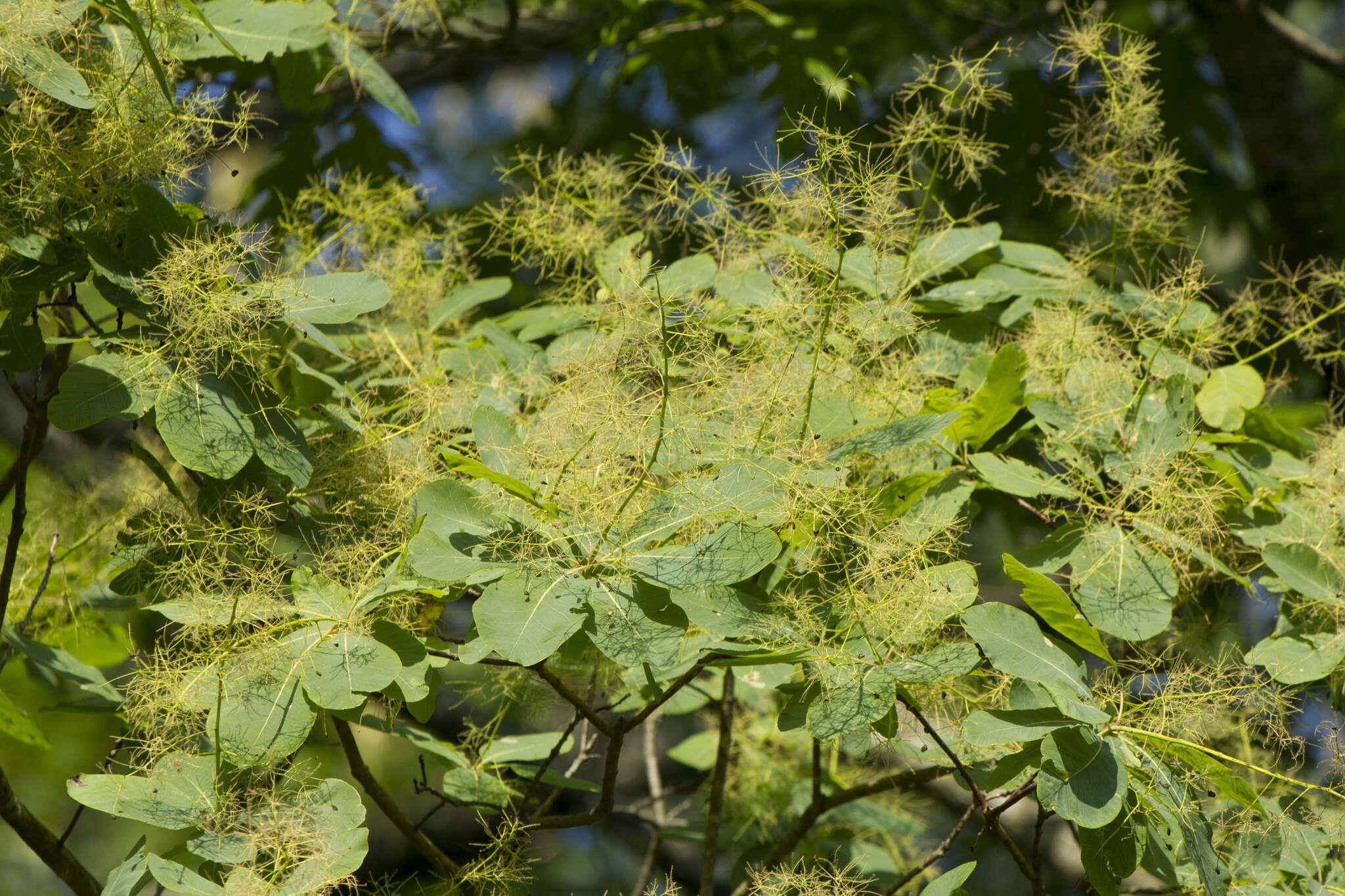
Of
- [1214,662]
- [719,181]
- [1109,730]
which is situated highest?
[719,181]

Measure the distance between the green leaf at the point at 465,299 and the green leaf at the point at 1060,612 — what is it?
3.06ft

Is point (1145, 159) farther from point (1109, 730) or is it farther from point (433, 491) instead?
point (433, 491)

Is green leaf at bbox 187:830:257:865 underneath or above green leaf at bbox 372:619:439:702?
underneath

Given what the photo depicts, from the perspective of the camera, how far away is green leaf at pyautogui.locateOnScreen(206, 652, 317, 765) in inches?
41.4

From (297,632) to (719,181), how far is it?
845 mm

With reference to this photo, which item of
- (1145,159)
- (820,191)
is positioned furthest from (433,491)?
(1145,159)

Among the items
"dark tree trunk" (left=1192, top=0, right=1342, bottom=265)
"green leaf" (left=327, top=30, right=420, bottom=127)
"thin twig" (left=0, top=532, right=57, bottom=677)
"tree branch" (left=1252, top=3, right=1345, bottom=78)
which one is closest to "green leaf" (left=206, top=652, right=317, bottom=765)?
"thin twig" (left=0, top=532, right=57, bottom=677)

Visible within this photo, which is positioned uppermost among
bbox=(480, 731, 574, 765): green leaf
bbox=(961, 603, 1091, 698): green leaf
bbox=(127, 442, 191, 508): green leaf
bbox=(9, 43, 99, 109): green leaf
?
bbox=(9, 43, 99, 109): green leaf

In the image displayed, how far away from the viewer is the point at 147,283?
4.08ft

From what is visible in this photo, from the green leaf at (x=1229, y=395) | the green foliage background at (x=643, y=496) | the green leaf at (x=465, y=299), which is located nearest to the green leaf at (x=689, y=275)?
the green foliage background at (x=643, y=496)

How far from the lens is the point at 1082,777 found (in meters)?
1.05

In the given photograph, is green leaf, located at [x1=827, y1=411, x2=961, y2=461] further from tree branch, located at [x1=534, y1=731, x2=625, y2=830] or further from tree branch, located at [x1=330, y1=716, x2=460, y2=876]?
tree branch, located at [x1=330, y1=716, x2=460, y2=876]

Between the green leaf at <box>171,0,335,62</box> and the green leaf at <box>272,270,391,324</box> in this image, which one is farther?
the green leaf at <box>171,0,335,62</box>

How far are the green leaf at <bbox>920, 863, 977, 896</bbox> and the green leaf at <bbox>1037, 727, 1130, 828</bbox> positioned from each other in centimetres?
15
